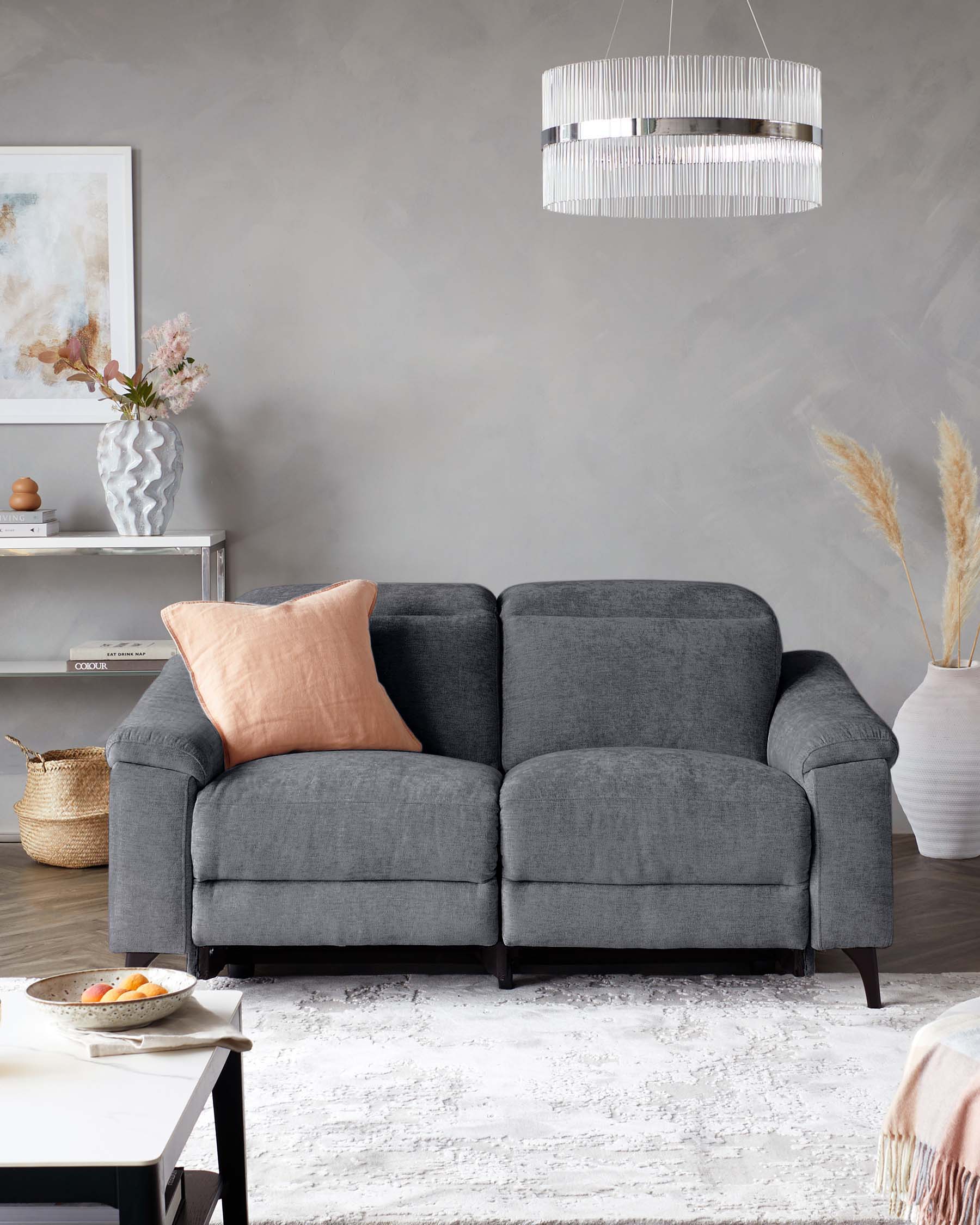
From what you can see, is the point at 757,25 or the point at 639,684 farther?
the point at 757,25

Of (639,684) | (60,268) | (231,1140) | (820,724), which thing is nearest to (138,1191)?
(231,1140)

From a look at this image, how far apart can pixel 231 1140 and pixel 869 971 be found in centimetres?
160

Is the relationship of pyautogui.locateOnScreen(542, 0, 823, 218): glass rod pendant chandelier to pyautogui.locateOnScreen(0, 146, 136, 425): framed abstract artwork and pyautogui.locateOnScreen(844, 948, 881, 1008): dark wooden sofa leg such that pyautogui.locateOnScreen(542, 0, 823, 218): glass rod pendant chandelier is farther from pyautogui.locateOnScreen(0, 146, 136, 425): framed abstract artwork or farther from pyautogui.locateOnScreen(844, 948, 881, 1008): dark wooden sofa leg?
pyautogui.locateOnScreen(0, 146, 136, 425): framed abstract artwork

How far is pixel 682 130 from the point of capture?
2.37 meters

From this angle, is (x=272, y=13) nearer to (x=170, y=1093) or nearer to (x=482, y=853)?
(x=482, y=853)

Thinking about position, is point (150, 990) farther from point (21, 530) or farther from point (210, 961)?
Result: point (21, 530)

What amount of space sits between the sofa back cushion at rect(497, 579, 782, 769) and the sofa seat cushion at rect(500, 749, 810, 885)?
524mm

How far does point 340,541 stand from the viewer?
451cm

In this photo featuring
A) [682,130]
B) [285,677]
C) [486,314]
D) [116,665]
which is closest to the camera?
[682,130]

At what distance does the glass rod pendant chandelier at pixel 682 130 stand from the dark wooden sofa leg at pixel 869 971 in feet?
5.41

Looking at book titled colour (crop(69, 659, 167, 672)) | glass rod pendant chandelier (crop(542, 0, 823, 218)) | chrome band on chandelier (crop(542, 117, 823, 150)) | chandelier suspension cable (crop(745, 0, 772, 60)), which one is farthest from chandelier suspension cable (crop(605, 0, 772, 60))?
book titled colour (crop(69, 659, 167, 672))

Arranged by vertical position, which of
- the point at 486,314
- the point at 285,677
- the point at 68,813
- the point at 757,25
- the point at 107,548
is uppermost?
the point at 757,25

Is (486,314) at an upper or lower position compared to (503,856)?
upper

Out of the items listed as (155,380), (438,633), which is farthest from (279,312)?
(438,633)
